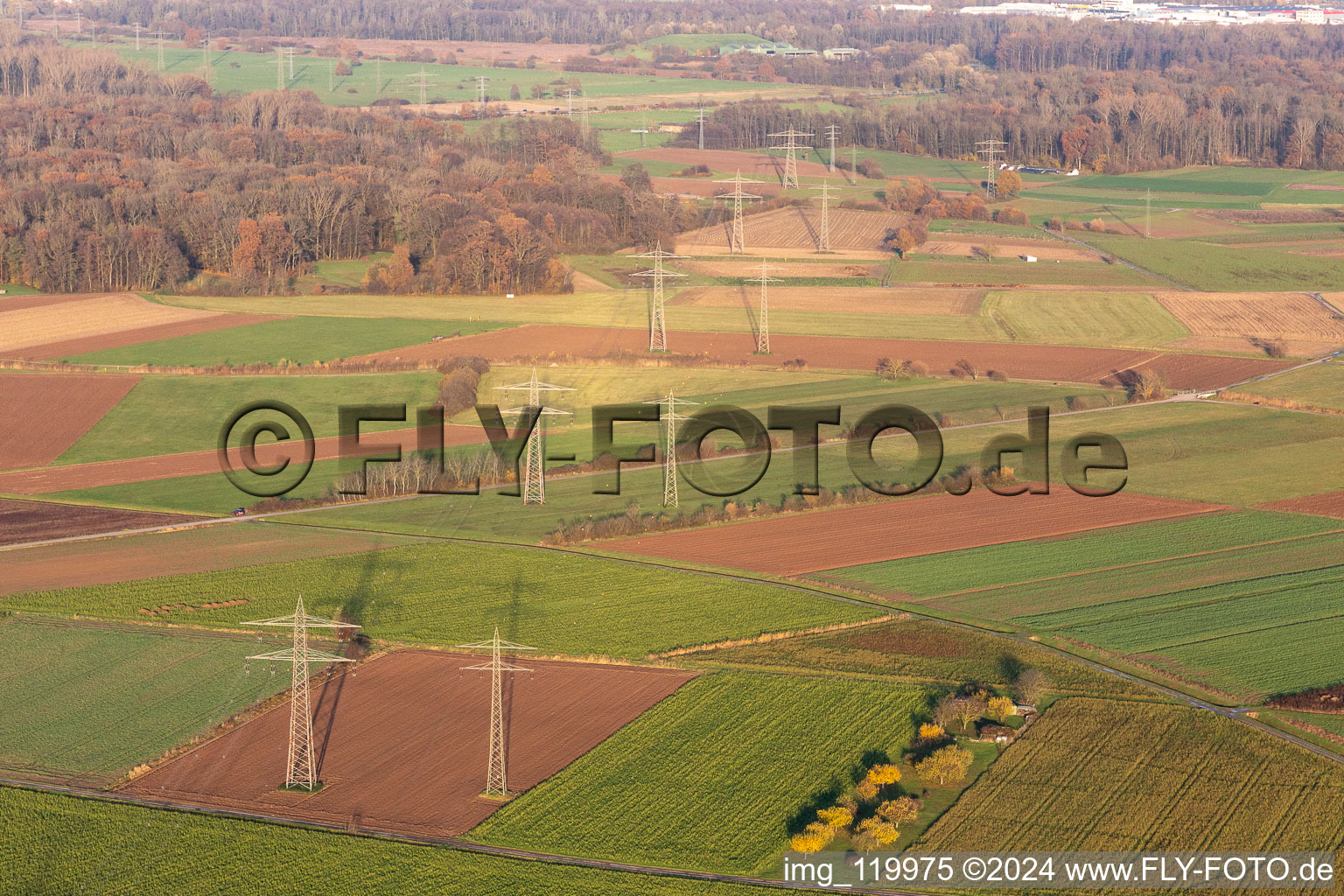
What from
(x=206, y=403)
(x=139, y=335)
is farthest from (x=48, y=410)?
(x=139, y=335)

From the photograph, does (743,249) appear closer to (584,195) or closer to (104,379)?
(584,195)

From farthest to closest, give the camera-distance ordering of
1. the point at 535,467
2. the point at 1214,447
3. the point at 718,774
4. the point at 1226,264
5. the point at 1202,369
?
the point at 1226,264 < the point at 1202,369 < the point at 1214,447 < the point at 535,467 < the point at 718,774

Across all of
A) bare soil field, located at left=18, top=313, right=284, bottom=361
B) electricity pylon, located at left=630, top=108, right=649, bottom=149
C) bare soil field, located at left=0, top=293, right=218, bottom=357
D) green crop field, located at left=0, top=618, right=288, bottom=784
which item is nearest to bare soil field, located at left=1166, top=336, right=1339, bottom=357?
bare soil field, located at left=18, top=313, right=284, bottom=361

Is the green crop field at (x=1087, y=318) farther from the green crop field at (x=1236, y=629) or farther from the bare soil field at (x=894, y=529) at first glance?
the green crop field at (x=1236, y=629)

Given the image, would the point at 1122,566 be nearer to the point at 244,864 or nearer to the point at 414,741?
the point at 414,741

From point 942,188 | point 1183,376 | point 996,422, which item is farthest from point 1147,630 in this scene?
point 942,188

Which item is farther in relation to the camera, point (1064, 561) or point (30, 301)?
point (30, 301)
